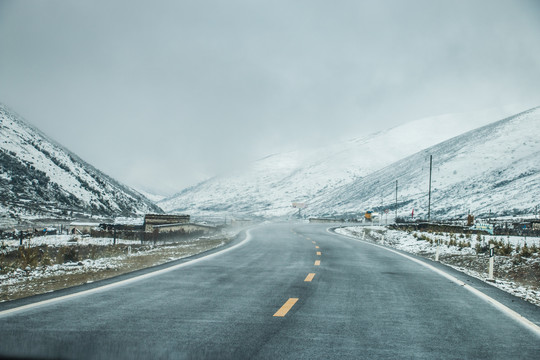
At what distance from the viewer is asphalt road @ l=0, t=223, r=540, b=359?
498 cm

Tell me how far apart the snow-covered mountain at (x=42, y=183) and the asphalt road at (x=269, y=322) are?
195 ft

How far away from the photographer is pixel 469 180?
132 meters

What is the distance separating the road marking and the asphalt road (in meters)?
0.04

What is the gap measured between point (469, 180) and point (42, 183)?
345 feet

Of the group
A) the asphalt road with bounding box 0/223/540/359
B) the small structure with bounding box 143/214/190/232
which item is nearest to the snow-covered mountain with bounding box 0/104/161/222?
the small structure with bounding box 143/214/190/232

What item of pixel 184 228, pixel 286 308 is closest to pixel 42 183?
pixel 184 228

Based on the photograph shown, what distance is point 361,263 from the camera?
15.5 meters

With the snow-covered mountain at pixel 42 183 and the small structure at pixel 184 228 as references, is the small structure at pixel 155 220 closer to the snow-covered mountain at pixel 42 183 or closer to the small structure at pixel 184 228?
the small structure at pixel 184 228

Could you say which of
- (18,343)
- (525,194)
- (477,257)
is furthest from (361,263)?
(525,194)

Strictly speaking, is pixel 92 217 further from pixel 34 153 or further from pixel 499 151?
pixel 499 151

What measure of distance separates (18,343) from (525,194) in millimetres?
112694

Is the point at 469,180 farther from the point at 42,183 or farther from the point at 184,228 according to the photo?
the point at 184,228

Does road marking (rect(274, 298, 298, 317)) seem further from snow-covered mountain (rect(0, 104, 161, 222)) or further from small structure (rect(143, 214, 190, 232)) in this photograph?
snow-covered mountain (rect(0, 104, 161, 222))

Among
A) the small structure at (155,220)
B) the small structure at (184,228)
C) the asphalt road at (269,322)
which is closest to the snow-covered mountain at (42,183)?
the small structure at (155,220)
